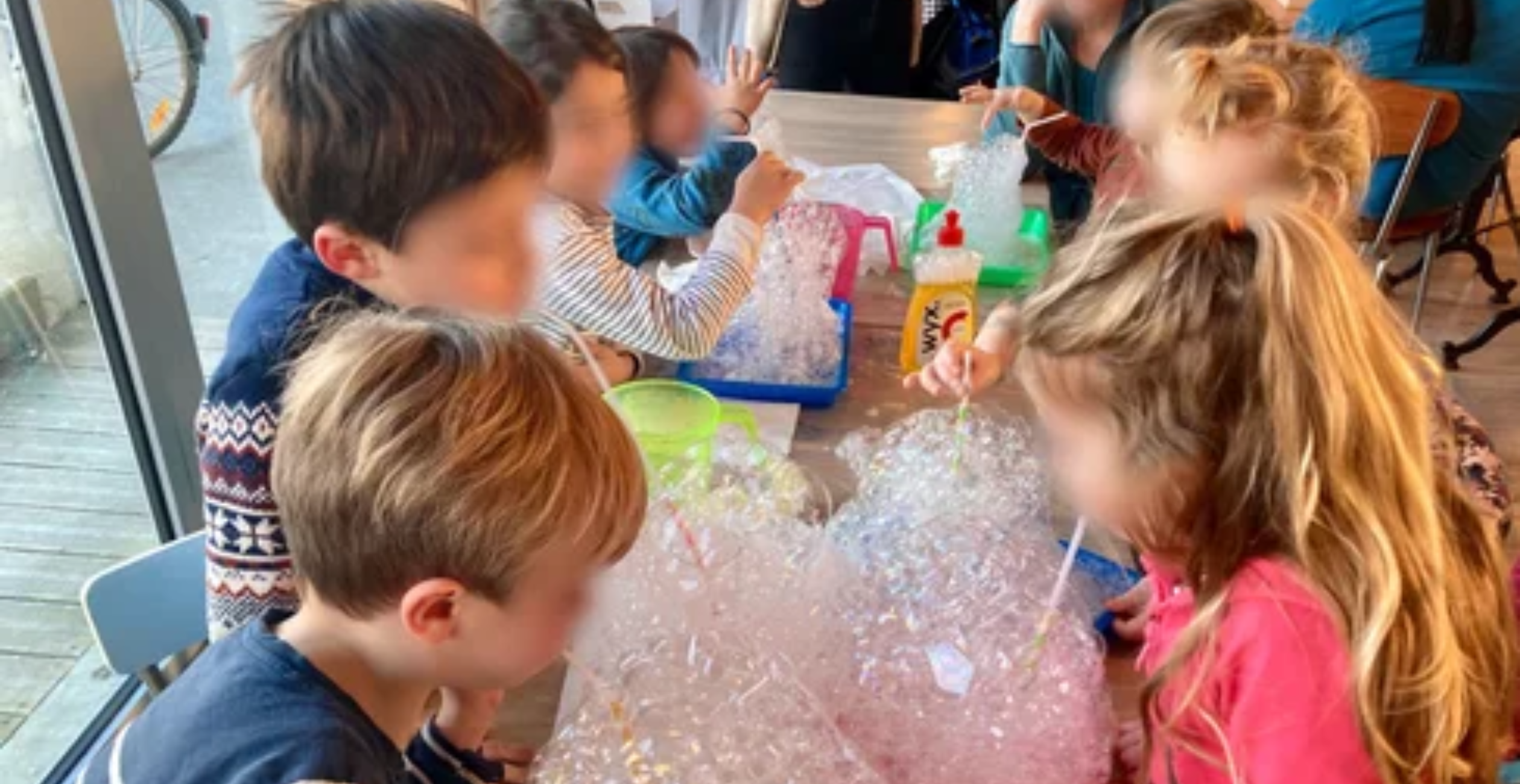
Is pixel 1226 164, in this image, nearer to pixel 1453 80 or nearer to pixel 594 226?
pixel 594 226

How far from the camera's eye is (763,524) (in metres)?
0.99

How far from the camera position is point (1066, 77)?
2053 millimetres

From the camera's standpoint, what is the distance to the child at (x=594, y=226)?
4.07ft

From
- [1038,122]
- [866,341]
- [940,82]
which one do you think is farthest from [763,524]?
[940,82]

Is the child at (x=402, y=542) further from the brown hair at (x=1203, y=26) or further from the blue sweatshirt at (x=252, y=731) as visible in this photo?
the brown hair at (x=1203, y=26)

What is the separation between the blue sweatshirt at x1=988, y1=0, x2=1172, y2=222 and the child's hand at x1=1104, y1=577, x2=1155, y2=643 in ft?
3.34

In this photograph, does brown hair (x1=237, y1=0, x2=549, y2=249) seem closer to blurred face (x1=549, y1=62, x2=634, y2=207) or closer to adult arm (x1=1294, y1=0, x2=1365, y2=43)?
blurred face (x1=549, y1=62, x2=634, y2=207)

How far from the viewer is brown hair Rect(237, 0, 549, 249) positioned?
91cm

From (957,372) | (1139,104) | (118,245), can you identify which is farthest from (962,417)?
(118,245)

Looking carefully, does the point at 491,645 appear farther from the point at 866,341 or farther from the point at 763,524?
the point at 866,341

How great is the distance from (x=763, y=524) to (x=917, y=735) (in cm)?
23

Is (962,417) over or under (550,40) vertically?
under

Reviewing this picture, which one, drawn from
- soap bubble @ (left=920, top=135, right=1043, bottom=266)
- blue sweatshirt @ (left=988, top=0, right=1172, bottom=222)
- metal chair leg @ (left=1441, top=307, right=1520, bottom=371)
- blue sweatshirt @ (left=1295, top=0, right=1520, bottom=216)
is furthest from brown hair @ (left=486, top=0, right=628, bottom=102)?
metal chair leg @ (left=1441, top=307, right=1520, bottom=371)

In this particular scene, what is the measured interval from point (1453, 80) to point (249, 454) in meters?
2.11
